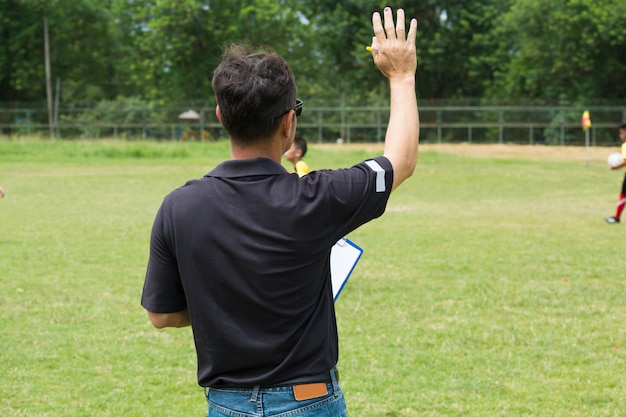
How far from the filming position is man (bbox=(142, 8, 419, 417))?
91.0 inches

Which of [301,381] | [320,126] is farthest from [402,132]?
[320,126]

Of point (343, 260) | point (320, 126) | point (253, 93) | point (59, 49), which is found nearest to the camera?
point (253, 93)

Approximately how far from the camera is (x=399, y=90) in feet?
8.27

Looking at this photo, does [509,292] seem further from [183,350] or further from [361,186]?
[361,186]

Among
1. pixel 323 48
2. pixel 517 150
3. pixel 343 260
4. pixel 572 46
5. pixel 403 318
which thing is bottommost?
pixel 403 318

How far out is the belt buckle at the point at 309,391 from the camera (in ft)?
7.73

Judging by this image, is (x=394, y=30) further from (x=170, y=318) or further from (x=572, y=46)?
(x=572, y=46)

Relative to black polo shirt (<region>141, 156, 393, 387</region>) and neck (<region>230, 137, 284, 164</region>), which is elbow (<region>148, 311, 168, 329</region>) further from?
neck (<region>230, 137, 284, 164</region>)

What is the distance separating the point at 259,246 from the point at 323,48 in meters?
58.0

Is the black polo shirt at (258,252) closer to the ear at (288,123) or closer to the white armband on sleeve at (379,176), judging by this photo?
the white armband on sleeve at (379,176)

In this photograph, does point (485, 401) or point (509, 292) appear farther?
point (509, 292)

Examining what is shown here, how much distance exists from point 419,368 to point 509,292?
3073 mm

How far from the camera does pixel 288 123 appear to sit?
2.40 m

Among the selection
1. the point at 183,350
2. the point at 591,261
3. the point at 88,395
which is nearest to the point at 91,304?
the point at 183,350
